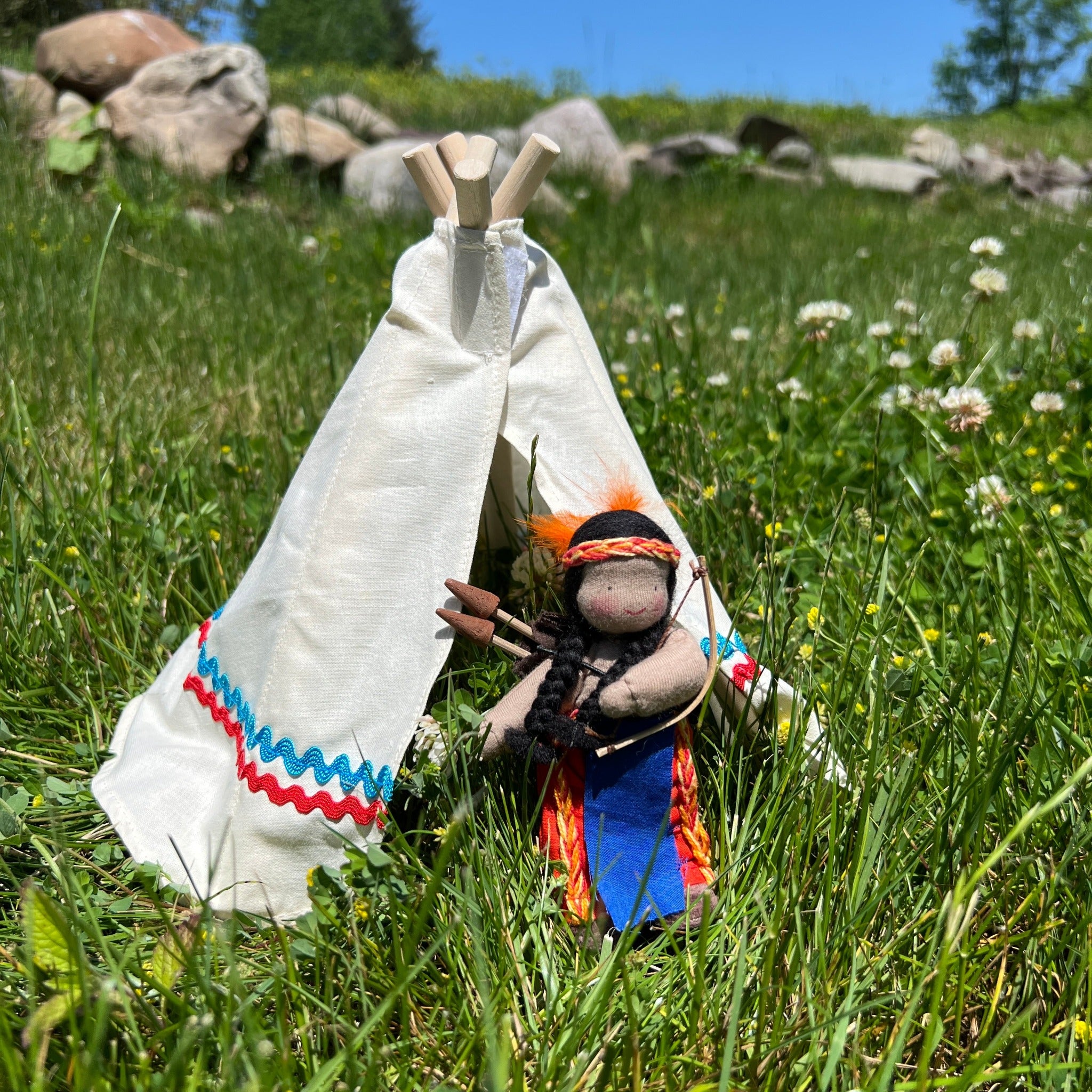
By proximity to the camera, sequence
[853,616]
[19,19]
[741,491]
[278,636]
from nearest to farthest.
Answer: [278,636], [853,616], [741,491], [19,19]

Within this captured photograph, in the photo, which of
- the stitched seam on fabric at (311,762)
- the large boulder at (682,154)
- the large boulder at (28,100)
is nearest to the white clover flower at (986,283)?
the stitched seam on fabric at (311,762)

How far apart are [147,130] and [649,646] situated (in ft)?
27.3

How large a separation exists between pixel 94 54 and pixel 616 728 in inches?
385

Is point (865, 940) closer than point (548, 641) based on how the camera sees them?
Yes

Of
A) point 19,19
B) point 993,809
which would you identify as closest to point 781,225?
point 993,809

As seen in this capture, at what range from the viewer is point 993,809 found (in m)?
1.68

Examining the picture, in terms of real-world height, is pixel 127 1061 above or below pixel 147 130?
below

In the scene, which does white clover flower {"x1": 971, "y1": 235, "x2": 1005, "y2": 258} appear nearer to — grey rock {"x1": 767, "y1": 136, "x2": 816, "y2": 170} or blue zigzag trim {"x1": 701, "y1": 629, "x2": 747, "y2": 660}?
blue zigzag trim {"x1": 701, "y1": 629, "x2": 747, "y2": 660}

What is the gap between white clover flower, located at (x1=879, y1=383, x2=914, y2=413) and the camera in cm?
286

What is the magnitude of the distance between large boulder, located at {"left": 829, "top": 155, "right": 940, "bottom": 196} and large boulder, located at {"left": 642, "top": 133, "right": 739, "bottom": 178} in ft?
5.14

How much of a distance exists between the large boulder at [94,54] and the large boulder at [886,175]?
26.3ft

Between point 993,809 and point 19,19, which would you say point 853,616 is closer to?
point 993,809

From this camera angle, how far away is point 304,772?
1.68m

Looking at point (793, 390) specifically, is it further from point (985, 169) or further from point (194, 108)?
point (985, 169)
